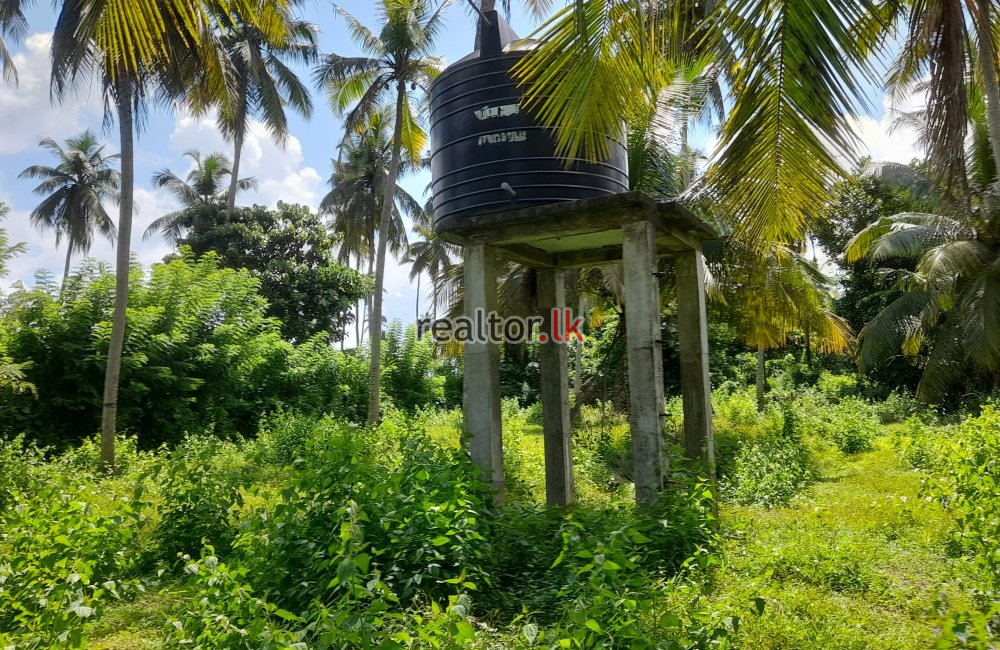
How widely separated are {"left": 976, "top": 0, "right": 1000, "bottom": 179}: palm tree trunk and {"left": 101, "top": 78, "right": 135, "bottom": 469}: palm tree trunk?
11107 mm

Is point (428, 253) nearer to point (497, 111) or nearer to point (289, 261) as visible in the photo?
point (289, 261)

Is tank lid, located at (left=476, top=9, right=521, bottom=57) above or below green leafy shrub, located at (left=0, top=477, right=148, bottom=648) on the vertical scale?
above

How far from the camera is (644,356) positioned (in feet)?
17.4

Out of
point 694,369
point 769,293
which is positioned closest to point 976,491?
point 694,369

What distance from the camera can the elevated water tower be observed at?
5305 mm

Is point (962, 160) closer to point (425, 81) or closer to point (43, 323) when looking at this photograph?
point (425, 81)

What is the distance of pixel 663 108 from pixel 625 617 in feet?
30.1

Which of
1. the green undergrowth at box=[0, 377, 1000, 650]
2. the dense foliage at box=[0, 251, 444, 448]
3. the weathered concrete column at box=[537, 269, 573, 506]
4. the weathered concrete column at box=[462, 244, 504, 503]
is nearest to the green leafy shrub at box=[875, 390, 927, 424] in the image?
the green undergrowth at box=[0, 377, 1000, 650]

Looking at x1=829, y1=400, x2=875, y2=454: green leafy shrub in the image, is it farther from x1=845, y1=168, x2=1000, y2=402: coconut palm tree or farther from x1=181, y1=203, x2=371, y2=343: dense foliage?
x1=181, y1=203, x2=371, y2=343: dense foliage

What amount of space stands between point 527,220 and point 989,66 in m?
3.84

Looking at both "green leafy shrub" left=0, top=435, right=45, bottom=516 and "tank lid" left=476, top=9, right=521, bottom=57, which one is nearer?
"tank lid" left=476, top=9, right=521, bottom=57

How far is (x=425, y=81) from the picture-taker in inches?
581

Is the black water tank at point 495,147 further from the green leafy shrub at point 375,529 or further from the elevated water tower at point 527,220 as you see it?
the green leafy shrub at point 375,529

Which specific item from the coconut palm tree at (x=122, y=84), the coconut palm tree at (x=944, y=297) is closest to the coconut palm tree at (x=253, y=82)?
the coconut palm tree at (x=122, y=84)
